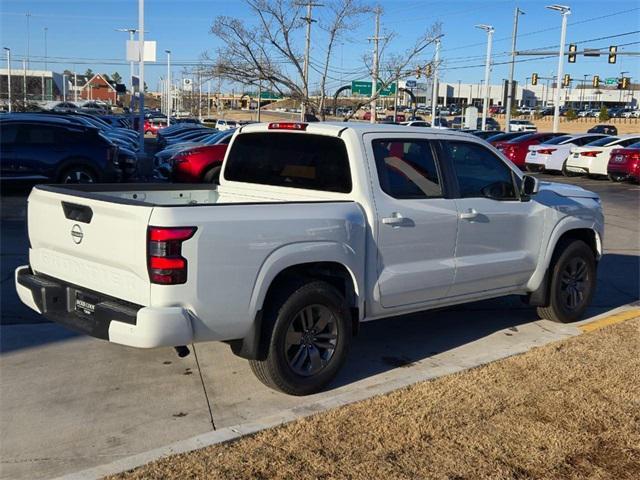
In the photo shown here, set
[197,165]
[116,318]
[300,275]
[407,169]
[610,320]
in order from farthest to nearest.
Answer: [197,165] → [610,320] → [407,169] → [300,275] → [116,318]

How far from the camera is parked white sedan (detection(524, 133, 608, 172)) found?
25625mm

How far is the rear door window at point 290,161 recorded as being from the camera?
5.25m

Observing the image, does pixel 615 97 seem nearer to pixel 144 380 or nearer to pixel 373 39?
pixel 373 39

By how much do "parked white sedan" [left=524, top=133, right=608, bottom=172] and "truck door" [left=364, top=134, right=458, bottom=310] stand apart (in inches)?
836

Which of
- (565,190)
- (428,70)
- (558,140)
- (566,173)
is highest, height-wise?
(428,70)

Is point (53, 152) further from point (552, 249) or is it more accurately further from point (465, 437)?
point (465, 437)

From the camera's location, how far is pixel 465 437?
4.12 m

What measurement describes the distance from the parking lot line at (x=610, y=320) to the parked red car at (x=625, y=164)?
1573 centimetres

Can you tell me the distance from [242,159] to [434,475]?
3.31m

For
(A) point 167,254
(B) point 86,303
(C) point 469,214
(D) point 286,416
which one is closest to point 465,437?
(D) point 286,416

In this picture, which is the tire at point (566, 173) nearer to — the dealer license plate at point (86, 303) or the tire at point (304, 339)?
the tire at point (304, 339)

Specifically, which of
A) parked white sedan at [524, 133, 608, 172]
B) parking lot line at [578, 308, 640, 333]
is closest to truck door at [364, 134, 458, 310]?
parking lot line at [578, 308, 640, 333]

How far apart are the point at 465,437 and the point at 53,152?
1269cm

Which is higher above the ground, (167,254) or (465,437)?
(167,254)
